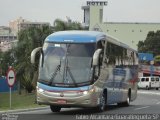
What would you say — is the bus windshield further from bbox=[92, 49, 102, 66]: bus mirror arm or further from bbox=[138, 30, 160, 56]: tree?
bbox=[138, 30, 160, 56]: tree

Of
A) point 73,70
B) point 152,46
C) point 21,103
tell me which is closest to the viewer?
point 73,70

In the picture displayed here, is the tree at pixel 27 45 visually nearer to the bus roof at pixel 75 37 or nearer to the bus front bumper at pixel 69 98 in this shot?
the bus roof at pixel 75 37

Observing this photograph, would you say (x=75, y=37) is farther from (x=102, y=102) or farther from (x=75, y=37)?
(x=102, y=102)

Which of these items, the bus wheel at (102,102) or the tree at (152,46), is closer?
the bus wheel at (102,102)

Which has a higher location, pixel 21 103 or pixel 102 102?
pixel 102 102

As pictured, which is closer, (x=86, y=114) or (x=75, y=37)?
(x=86, y=114)

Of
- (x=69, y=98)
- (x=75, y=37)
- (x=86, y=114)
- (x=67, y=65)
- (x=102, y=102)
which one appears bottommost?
(x=86, y=114)

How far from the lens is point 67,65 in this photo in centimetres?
2108

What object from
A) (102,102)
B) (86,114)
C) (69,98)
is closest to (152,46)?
(102,102)

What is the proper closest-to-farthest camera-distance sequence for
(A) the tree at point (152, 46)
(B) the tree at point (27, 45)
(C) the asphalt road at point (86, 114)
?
(C) the asphalt road at point (86, 114)
(B) the tree at point (27, 45)
(A) the tree at point (152, 46)

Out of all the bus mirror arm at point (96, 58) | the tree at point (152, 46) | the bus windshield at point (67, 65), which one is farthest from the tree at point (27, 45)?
the tree at point (152, 46)

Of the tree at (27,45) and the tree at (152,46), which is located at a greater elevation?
the tree at (27,45)

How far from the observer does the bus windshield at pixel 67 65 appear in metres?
21.0

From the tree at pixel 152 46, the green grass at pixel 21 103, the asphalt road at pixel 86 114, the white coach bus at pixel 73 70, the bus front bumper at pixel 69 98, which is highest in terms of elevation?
the white coach bus at pixel 73 70
